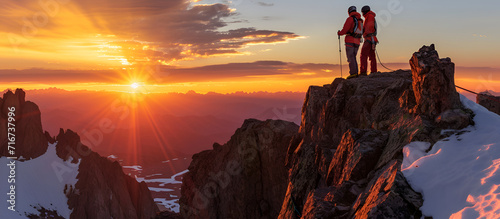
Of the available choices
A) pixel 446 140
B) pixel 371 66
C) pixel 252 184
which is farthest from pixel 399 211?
pixel 252 184

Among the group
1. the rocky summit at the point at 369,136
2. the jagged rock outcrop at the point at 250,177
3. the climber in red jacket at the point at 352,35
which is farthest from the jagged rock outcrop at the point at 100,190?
the climber in red jacket at the point at 352,35

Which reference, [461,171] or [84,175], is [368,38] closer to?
[461,171]

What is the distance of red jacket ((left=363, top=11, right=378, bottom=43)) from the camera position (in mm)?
25312

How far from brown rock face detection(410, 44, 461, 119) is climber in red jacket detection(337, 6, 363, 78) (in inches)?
423

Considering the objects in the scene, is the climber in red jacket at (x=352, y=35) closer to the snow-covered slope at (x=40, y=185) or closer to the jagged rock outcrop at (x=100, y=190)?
the jagged rock outcrop at (x=100, y=190)

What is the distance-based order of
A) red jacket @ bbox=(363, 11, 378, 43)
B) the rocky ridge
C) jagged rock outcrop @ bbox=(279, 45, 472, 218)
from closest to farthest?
jagged rock outcrop @ bbox=(279, 45, 472, 218)
red jacket @ bbox=(363, 11, 378, 43)
the rocky ridge

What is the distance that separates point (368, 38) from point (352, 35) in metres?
1.23

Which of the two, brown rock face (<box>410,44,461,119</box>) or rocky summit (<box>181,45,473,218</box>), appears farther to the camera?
brown rock face (<box>410,44,461,119</box>)

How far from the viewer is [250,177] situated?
149 ft

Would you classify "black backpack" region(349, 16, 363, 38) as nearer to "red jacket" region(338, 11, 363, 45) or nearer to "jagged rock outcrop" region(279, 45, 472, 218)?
"red jacket" region(338, 11, 363, 45)

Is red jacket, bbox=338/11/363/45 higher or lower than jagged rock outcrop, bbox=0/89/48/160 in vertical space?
higher

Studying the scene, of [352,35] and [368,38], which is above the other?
[352,35]

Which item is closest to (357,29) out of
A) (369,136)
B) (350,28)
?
(350,28)

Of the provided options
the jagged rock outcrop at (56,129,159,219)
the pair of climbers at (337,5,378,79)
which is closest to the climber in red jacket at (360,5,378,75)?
the pair of climbers at (337,5,378,79)
